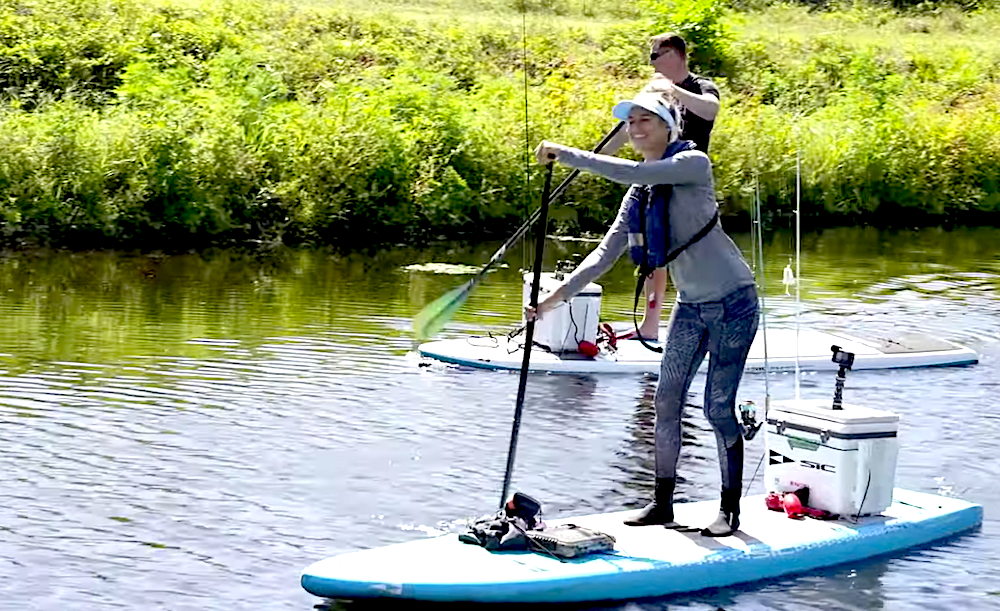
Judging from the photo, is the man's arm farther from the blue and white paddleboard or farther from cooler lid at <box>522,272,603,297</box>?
the blue and white paddleboard

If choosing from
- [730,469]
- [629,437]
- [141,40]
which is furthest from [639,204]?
[141,40]

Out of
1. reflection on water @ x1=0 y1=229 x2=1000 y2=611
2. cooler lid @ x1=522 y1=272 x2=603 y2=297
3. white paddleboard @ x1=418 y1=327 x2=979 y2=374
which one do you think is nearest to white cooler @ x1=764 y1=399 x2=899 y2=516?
reflection on water @ x1=0 y1=229 x2=1000 y2=611

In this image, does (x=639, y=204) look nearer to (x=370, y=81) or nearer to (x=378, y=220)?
(x=378, y=220)

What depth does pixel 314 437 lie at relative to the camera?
32.9 ft

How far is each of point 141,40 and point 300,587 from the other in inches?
858

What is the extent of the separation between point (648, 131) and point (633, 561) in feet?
5.77

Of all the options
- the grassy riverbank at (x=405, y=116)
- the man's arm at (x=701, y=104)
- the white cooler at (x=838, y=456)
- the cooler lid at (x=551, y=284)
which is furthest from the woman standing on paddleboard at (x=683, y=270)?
the grassy riverbank at (x=405, y=116)

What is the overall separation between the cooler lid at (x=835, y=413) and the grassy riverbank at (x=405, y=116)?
8987 millimetres

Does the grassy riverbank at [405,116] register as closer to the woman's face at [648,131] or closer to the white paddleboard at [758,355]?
the white paddleboard at [758,355]

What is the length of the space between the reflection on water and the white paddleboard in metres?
0.14

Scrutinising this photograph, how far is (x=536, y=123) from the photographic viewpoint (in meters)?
24.2

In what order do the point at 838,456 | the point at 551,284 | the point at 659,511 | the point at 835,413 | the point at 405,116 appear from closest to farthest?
the point at 659,511 < the point at 838,456 < the point at 835,413 < the point at 551,284 < the point at 405,116

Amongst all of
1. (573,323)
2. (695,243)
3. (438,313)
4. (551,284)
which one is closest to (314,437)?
(551,284)

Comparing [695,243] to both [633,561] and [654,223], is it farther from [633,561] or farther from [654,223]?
[633,561]
